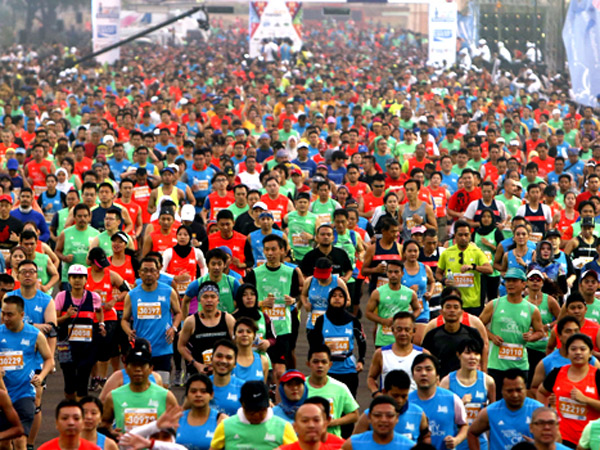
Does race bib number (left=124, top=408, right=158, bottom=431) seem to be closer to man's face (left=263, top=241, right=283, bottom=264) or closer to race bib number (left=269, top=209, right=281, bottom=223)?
man's face (left=263, top=241, right=283, bottom=264)

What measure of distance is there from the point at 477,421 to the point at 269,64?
31.2 meters

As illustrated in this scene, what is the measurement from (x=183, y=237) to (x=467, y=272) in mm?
2827

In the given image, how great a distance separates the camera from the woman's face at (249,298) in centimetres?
1009

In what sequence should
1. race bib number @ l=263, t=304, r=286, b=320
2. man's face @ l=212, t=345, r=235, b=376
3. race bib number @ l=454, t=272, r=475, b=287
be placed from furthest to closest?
race bib number @ l=454, t=272, r=475, b=287 → race bib number @ l=263, t=304, r=286, b=320 → man's face @ l=212, t=345, r=235, b=376

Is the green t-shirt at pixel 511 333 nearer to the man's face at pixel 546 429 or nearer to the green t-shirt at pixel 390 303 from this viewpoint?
the green t-shirt at pixel 390 303

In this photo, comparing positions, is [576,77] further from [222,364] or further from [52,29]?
[52,29]

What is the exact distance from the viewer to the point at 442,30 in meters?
34.9

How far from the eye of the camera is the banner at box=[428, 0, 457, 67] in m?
34.2

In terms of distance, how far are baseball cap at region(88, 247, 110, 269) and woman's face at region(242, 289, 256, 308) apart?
1837 millimetres

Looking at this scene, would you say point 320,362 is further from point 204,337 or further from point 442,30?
point 442,30

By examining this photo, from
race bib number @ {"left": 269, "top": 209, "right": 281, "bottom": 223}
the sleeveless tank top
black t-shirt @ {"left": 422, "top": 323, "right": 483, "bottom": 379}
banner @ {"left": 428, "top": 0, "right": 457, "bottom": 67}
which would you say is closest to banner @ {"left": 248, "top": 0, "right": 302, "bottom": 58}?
banner @ {"left": 428, "top": 0, "right": 457, "bottom": 67}

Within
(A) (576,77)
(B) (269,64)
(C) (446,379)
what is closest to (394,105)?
(A) (576,77)

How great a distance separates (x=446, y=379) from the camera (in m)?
8.62

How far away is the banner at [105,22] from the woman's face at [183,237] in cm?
2389
